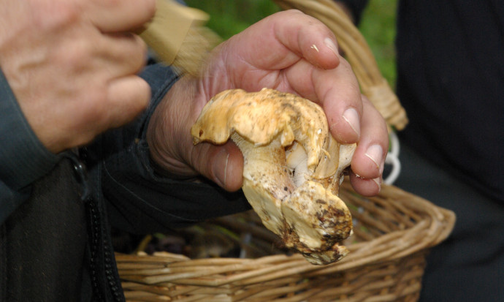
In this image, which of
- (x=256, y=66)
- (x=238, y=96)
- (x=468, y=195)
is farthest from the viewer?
(x=468, y=195)

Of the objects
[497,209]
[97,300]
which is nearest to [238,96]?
[97,300]

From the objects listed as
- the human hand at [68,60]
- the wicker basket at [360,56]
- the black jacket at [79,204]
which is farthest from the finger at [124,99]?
the wicker basket at [360,56]

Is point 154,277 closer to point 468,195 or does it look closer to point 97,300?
point 97,300

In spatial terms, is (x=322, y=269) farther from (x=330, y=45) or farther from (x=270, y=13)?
(x=270, y=13)

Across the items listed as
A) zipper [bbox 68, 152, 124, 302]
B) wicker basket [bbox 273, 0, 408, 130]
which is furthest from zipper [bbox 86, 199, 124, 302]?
wicker basket [bbox 273, 0, 408, 130]

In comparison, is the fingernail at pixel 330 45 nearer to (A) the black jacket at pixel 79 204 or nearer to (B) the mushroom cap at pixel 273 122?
(B) the mushroom cap at pixel 273 122

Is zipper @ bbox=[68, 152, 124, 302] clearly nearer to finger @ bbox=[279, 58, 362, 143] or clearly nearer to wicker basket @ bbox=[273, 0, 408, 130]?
finger @ bbox=[279, 58, 362, 143]
